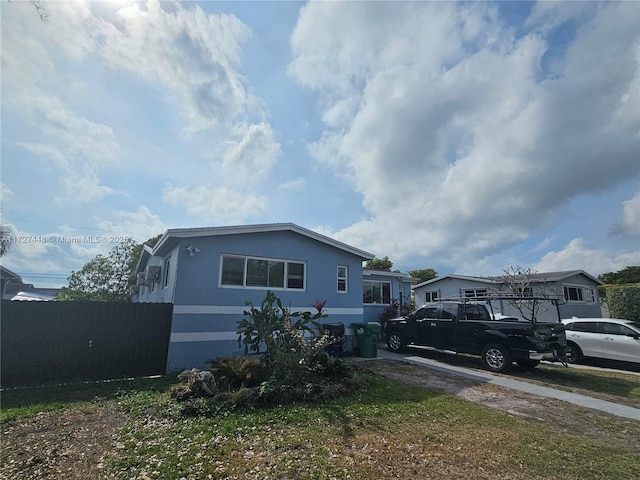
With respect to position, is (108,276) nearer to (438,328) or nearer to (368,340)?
(368,340)

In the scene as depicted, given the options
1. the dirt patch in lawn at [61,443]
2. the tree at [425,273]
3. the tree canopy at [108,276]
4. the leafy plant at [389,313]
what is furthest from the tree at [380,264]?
the dirt patch in lawn at [61,443]

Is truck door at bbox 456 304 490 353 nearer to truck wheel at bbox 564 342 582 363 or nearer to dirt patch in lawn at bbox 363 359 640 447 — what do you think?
A: dirt patch in lawn at bbox 363 359 640 447

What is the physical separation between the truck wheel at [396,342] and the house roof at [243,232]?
→ 326cm

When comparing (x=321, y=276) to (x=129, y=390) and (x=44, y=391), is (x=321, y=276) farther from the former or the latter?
(x=44, y=391)

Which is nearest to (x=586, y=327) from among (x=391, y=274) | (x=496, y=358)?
(x=496, y=358)

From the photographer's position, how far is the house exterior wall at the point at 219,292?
898 cm

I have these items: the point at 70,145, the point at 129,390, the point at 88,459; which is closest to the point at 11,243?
the point at 70,145

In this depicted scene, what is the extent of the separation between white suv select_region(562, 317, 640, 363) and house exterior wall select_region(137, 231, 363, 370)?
8.34 meters

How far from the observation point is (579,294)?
806 inches

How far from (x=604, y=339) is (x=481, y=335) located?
15.1ft

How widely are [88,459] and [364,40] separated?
10.4 m

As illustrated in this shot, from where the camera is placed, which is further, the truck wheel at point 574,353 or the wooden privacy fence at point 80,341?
the truck wheel at point 574,353

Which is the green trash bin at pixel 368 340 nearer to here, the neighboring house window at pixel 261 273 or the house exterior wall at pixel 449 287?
the neighboring house window at pixel 261 273

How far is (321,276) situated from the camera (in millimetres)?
11719
